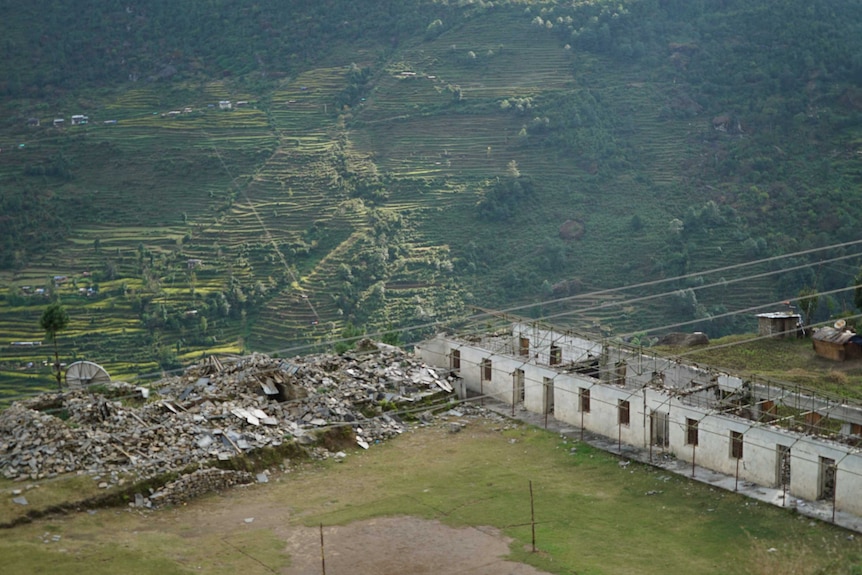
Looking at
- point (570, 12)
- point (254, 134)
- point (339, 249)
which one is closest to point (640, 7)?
point (570, 12)

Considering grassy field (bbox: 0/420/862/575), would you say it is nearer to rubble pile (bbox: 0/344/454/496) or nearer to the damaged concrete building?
the damaged concrete building

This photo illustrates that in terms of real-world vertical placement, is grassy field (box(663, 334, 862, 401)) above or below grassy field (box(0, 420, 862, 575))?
above

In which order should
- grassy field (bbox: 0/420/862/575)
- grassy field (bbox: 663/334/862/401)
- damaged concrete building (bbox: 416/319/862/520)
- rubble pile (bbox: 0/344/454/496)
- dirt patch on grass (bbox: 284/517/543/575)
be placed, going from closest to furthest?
grassy field (bbox: 0/420/862/575), dirt patch on grass (bbox: 284/517/543/575), damaged concrete building (bbox: 416/319/862/520), rubble pile (bbox: 0/344/454/496), grassy field (bbox: 663/334/862/401)

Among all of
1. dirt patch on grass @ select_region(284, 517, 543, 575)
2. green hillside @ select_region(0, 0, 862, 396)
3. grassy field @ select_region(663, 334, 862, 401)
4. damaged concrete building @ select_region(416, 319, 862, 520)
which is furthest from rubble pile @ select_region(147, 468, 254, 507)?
green hillside @ select_region(0, 0, 862, 396)

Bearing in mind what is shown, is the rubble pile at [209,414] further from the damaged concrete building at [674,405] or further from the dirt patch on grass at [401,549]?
the dirt patch on grass at [401,549]

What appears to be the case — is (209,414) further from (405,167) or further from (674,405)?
(405,167)

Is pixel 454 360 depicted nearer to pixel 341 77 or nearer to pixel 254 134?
pixel 254 134

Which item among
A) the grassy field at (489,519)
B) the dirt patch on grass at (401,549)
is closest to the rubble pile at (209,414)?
the grassy field at (489,519)
